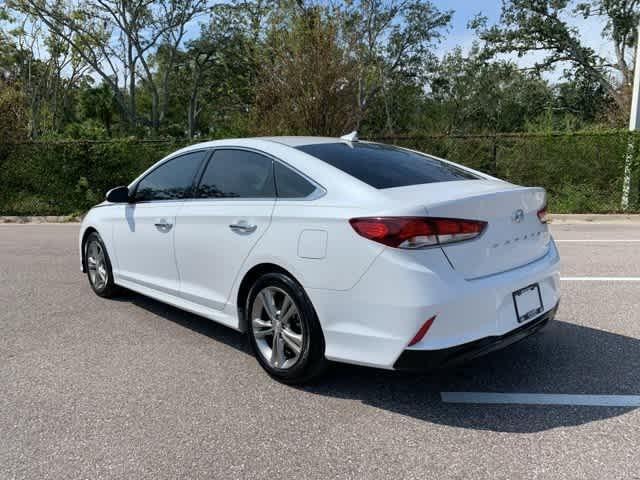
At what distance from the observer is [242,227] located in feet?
11.7

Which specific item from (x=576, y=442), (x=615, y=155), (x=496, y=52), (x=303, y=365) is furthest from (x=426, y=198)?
(x=496, y=52)

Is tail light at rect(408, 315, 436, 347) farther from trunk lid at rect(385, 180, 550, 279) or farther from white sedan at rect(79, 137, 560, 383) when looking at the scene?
trunk lid at rect(385, 180, 550, 279)

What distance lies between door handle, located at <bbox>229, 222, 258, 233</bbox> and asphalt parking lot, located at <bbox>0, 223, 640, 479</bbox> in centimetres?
95

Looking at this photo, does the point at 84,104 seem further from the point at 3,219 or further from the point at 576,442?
the point at 576,442

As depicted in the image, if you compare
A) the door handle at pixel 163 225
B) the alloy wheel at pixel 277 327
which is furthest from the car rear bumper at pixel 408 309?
the door handle at pixel 163 225

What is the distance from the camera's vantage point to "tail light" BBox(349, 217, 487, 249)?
2779 mm

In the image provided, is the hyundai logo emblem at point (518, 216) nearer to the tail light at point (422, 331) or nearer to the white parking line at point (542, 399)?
the tail light at point (422, 331)

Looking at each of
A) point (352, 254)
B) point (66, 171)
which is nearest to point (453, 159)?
point (66, 171)

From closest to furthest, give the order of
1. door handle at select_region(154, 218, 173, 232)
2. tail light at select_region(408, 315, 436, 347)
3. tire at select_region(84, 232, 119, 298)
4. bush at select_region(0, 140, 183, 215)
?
tail light at select_region(408, 315, 436, 347) < door handle at select_region(154, 218, 173, 232) < tire at select_region(84, 232, 119, 298) < bush at select_region(0, 140, 183, 215)

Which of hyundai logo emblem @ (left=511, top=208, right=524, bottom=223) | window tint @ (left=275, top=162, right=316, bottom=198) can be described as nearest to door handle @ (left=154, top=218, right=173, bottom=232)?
window tint @ (left=275, top=162, right=316, bottom=198)

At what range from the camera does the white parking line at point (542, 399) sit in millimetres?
3057

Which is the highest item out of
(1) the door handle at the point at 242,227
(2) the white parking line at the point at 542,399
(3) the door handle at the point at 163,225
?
(1) the door handle at the point at 242,227

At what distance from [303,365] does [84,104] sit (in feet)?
148

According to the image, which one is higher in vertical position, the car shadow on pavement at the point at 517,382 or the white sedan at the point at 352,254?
the white sedan at the point at 352,254
